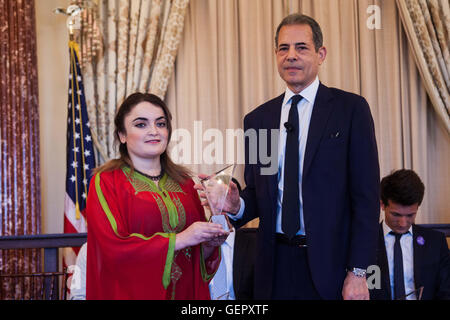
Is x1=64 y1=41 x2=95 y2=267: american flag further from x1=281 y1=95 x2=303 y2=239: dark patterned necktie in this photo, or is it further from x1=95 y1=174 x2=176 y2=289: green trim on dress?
x1=281 y1=95 x2=303 y2=239: dark patterned necktie

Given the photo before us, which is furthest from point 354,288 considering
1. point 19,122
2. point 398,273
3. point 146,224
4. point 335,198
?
point 19,122

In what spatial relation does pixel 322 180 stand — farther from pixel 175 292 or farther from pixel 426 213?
pixel 426 213

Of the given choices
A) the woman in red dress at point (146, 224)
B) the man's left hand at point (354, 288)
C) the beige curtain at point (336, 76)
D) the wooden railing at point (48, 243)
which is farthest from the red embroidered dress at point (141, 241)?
the beige curtain at point (336, 76)

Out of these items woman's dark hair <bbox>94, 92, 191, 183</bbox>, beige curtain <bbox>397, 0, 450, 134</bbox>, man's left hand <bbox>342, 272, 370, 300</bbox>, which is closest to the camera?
man's left hand <bbox>342, 272, 370, 300</bbox>

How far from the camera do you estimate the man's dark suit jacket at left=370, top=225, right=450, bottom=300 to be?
3081 millimetres

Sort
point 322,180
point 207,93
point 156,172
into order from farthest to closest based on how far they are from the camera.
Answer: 1. point 207,93
2. point 156,172
3. point 322,180

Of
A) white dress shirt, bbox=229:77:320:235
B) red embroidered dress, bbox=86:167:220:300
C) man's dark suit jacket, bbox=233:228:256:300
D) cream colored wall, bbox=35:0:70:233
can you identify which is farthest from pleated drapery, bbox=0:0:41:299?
white dress shirt, bbox=229:77:320:235

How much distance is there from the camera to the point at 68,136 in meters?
4.42

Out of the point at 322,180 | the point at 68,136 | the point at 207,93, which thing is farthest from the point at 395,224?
the point at 68,136

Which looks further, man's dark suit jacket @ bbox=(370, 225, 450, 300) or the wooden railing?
the wooden railing

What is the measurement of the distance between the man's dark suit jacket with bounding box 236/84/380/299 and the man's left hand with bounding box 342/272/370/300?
5cm

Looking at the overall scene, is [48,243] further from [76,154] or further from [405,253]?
[405,253]

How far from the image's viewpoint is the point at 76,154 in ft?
14.4

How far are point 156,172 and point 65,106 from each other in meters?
2.68
